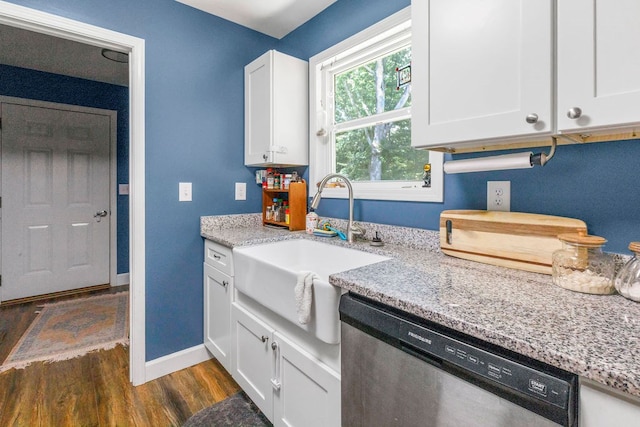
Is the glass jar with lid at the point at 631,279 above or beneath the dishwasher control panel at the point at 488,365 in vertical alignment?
above

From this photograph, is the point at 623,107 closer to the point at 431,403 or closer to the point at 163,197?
the point at 431,403

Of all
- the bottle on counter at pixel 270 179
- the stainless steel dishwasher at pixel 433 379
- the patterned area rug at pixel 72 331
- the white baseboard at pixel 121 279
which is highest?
the bottle on counter at pixel 270 179

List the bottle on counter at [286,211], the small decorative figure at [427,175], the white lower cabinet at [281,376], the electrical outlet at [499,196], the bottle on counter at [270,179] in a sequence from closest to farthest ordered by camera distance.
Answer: the white lower cabinet at [281,376]
the electrical outlet at [499,196]
the small decorative figure at [427,175]
the bottle on counter at [286,211]
the bottle on counter at [270,179]

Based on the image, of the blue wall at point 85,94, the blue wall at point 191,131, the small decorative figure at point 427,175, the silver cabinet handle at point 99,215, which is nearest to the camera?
the small decorative figure at point 427,175

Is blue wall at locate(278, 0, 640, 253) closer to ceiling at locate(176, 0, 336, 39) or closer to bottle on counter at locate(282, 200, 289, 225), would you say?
ceiling at locate(176, 0, 336, 39)

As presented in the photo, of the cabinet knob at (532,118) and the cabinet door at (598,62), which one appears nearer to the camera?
the cabinet door at (598,62)

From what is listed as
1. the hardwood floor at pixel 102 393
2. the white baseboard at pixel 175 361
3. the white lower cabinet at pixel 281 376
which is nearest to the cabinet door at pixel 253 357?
the white lower cabinet at pixel 281 376

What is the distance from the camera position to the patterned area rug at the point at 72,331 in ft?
7.07

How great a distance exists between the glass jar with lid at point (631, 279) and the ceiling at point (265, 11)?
6.51ft

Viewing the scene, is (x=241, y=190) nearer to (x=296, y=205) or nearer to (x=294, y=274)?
(x=296, y=205)

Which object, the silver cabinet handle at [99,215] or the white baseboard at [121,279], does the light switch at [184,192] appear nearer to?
the silver cabinet handle at [99,215]

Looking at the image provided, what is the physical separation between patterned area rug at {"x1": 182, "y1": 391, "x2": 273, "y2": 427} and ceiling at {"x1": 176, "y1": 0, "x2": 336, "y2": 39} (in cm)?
239

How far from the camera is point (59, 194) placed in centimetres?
331

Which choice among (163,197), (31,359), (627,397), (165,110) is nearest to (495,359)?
(627,397)
